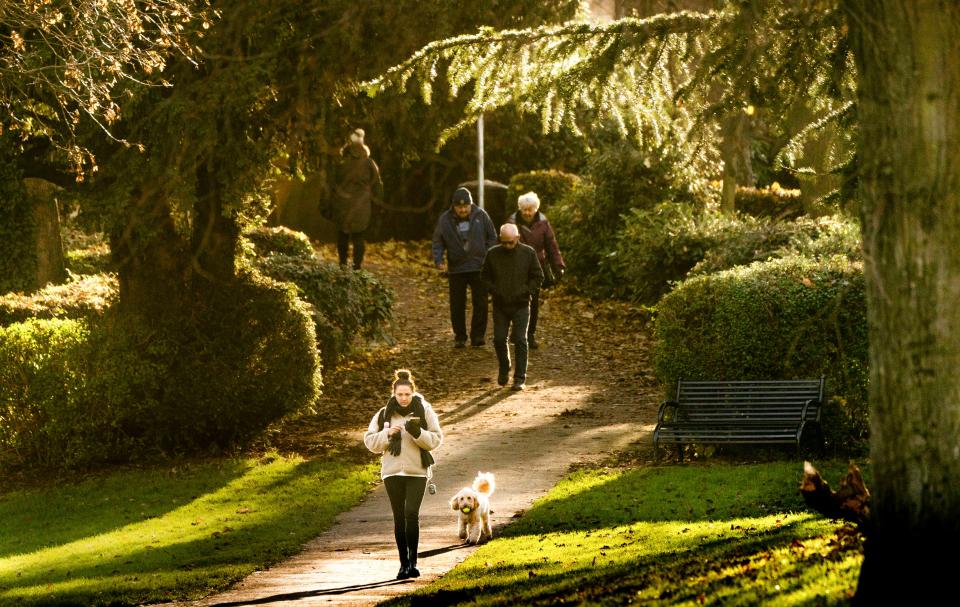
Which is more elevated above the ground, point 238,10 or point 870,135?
point 238,10

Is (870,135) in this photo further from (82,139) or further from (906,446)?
(82,139)

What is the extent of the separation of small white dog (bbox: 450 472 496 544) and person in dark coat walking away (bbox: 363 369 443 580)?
1.67 ft

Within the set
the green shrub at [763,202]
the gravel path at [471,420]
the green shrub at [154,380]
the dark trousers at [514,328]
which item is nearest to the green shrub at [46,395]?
the green shrub at [154,380]

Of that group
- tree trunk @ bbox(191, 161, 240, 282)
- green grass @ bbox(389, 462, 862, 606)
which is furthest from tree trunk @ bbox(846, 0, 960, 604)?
tree trunk @ bbox(191, 161, 240, 282)

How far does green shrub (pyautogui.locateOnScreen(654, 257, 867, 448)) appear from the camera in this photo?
12.6 meters

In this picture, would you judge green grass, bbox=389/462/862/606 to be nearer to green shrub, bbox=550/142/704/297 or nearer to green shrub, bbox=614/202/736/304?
green shrub, bbox=614/202/736/304

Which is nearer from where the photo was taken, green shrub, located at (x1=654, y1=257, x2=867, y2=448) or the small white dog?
the small white dog

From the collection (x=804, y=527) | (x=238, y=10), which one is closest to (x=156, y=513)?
(x=238, y=10)

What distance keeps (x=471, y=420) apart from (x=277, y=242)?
6489 millimetres

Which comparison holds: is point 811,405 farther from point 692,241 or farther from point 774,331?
point 692,241

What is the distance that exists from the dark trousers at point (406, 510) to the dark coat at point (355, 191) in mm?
12530

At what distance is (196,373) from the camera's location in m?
14.0

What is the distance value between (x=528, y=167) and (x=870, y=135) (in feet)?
73.7

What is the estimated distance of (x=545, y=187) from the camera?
26156mm
